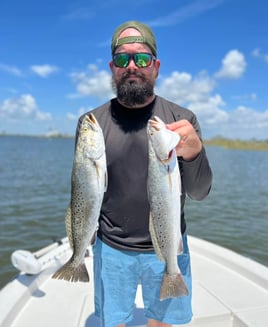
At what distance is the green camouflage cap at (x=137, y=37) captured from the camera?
2746 millimetres

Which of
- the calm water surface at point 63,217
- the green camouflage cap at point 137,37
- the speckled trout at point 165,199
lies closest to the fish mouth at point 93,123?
the speckled trout at point 165,199

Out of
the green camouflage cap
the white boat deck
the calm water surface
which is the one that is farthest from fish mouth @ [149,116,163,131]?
the calm water surface

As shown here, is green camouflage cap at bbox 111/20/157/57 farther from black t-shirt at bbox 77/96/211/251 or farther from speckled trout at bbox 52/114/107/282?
speckled trout at bbox 52/114/107/282

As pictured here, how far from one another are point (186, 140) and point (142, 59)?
32.4 inches

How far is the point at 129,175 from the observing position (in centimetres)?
281

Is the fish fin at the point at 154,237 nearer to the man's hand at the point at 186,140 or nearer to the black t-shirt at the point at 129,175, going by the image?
the black t-shirt at the point at 129,175

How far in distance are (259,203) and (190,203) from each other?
3664 mm

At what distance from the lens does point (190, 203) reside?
15.4 meters

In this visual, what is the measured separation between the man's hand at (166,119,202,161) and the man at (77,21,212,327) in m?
0.13

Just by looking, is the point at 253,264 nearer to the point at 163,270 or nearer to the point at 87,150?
the point at 163,270

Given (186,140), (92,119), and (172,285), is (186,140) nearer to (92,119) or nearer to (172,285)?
(92,119)

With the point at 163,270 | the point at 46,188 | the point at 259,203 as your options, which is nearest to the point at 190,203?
the point at 259,203

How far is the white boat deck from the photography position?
3922 mm

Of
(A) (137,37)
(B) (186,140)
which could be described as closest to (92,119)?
(B) (186,140)
